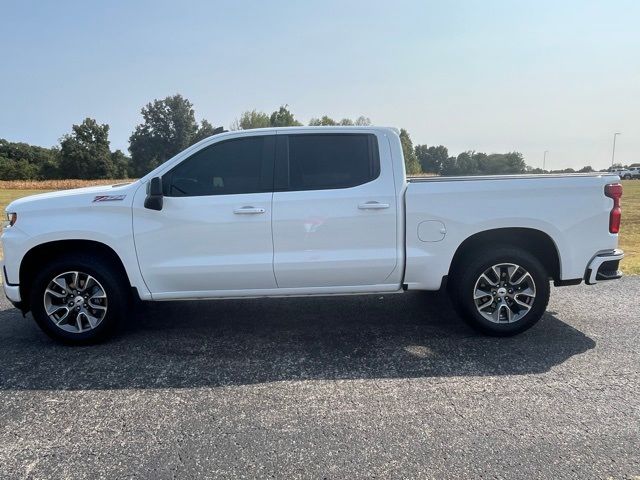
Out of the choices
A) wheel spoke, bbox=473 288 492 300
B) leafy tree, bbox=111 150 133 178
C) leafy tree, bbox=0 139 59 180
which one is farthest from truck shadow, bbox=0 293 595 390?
leafy tree, bbox=111 150 133 178

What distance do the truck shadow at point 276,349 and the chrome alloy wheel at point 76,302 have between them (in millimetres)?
256

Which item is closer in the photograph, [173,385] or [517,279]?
[173,385]

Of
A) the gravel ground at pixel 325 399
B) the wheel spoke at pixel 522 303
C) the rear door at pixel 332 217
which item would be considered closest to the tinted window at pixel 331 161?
the rear door at pixel 332 217

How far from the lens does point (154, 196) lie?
4246 millimetres

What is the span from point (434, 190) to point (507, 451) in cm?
237

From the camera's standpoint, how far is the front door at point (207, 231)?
14.1 ft

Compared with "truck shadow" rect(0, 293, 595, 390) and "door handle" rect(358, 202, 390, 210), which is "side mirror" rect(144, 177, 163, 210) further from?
"door handle" rect(358, 202, 390, 210)

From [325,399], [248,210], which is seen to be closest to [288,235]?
[248,210]

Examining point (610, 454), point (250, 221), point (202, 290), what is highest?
point (250, 221)

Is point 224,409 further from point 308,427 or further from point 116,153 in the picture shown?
point 116,153

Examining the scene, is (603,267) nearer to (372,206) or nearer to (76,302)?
(372,206)

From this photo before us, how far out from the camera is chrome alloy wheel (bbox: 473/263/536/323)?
4459 millimetres

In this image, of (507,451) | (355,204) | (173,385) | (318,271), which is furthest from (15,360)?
(507,451)

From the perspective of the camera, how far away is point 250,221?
430 centimetres
